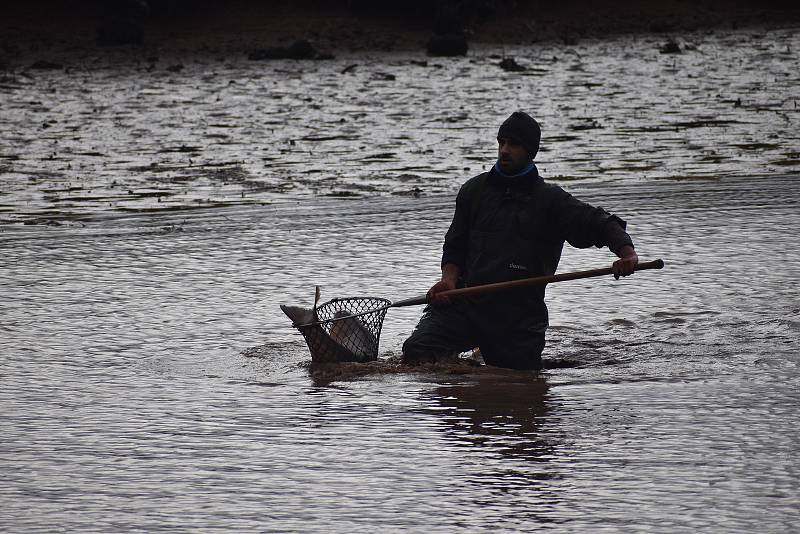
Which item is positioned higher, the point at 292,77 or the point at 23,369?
the point at 292,77

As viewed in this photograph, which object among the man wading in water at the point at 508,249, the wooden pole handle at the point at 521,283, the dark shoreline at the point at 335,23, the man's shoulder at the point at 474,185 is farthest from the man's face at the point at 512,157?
the dark shoreline at the point at 335,23

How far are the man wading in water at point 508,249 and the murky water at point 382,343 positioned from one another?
0.18 m

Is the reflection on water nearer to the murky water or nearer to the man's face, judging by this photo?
the murky water

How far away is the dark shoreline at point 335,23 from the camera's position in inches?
1152

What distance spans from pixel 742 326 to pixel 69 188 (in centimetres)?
749

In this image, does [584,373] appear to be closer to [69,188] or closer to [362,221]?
[362,221]

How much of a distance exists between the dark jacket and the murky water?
50cm

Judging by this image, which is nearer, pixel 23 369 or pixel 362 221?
pixel 23 369

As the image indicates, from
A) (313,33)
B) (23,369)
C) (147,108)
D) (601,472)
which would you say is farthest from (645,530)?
(313,33)

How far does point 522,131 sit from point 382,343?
4.84 feet

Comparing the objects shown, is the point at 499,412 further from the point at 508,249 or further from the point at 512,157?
the point at 512,157

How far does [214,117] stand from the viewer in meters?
18.8

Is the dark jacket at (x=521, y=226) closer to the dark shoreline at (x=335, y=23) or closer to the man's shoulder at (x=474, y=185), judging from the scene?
the man's shoulder at (x=474, y=185)

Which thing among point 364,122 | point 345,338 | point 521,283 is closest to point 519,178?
point 521,283
